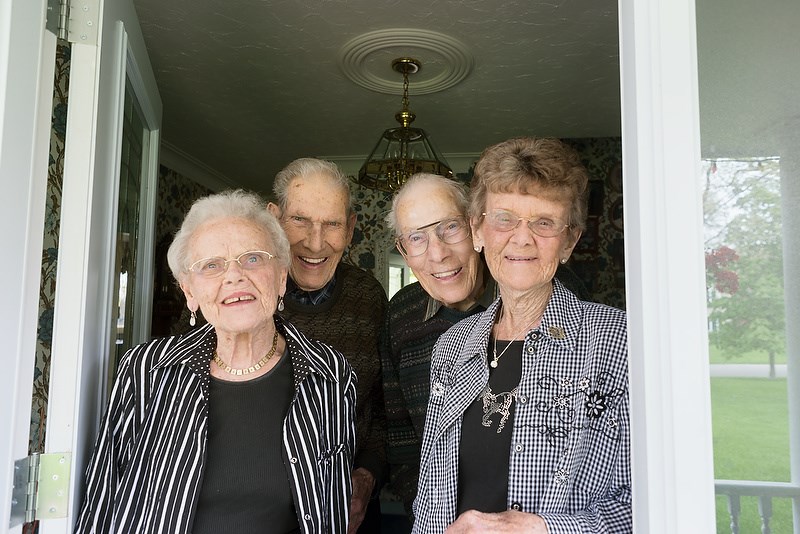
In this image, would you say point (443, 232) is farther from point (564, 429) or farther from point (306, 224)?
point (564, 429)

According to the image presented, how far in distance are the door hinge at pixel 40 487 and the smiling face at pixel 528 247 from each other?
108 cm

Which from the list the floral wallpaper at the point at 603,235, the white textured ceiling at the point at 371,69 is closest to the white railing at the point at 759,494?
the white textured ceiling at the point at 371,69

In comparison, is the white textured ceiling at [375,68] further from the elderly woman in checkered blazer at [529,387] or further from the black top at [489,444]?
the black top at [489,444]

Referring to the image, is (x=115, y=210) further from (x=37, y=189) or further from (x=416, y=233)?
(x=416, y=233)

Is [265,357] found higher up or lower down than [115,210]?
lower down

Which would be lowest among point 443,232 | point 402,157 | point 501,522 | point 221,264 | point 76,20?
point 501,522

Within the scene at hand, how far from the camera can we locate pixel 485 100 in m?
4.20

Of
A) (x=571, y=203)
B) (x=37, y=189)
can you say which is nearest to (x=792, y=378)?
(x=571, y=203)

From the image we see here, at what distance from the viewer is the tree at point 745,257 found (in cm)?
87

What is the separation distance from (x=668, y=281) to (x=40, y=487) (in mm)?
1253

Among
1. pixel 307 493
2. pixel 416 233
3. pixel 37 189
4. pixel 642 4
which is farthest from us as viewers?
pixel 416 233

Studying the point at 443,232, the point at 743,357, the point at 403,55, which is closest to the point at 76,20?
the point at 443,232

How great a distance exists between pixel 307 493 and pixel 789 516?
1.03 metres

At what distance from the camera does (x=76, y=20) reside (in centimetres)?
131
